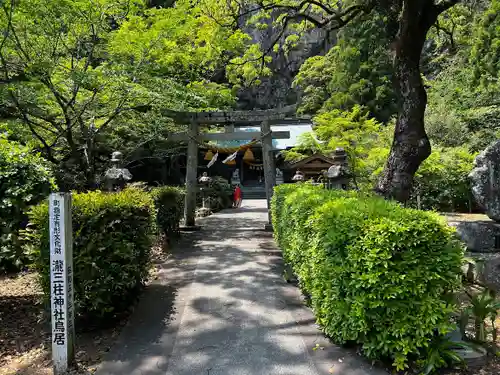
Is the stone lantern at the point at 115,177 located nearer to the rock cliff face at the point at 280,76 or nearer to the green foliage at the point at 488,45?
the green foliage at the point at 488,45

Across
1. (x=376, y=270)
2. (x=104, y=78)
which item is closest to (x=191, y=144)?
(x=104, y=78)

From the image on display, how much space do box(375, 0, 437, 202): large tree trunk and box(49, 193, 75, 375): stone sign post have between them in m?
4.78

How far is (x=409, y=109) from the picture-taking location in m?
6.05

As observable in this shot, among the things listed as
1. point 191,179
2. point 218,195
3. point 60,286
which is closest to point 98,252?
point 60,286

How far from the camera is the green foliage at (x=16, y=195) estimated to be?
655cm

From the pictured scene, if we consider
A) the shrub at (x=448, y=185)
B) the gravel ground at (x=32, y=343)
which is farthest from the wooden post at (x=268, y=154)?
the gravel ground at (x=32, y=343)

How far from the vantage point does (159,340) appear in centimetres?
410

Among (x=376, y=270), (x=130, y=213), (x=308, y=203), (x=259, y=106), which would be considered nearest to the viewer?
(x=376, y=270)

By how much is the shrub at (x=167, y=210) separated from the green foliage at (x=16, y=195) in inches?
94.6

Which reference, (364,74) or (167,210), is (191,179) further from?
(364,74)

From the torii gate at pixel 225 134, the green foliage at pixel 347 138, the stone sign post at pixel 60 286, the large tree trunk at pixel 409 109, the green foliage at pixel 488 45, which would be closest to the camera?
the stone sign post at pixel 60 286

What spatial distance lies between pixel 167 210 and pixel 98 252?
5.29 meters

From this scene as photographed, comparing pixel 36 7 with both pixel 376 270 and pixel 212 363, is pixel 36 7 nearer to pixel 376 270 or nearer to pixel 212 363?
pixel 212 363

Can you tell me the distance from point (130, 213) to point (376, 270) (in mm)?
2937
